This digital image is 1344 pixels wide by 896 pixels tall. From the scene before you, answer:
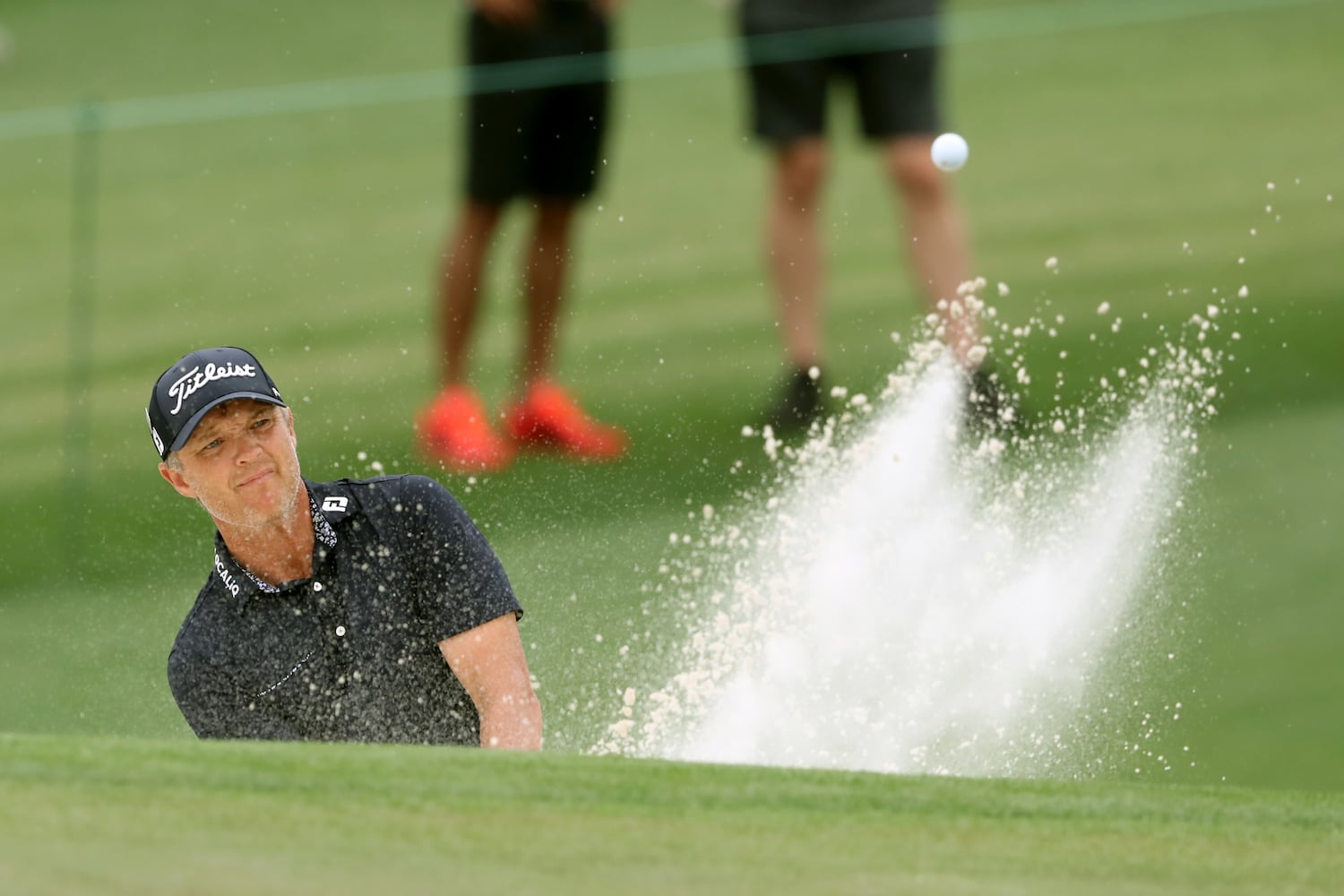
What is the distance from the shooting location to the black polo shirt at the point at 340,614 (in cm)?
325

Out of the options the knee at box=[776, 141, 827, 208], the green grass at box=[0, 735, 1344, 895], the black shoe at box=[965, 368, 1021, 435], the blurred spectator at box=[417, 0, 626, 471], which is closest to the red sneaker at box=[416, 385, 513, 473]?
the blurred spectator at box=[417, 0, 626, 471]

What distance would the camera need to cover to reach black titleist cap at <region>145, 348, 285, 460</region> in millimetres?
3215

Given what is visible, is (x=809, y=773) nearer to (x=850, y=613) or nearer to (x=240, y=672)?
(x=240, y=672)

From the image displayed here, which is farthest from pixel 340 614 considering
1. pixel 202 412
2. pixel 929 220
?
pixel 929 220

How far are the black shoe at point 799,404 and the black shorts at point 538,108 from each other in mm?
802

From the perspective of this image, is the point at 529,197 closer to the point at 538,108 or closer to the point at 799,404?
the point at 538,108

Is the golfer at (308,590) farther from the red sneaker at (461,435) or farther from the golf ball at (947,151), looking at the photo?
the red sneaker at (461,435)

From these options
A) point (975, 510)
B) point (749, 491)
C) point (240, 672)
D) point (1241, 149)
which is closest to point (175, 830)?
point (240, 672)

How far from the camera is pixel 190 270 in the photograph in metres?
8.50

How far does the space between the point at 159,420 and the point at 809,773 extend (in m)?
1.23

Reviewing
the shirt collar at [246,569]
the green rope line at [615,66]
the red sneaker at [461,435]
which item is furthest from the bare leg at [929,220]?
the shirt collar at [246,569]

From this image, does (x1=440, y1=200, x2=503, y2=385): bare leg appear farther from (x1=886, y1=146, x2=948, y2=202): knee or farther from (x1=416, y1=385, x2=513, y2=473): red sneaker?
(x1=886, y1=146, x2=948, y2=202): knee

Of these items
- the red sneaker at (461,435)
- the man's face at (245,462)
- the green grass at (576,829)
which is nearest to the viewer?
the green grass at (576,829)

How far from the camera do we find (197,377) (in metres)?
3.23
